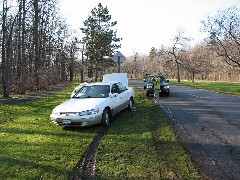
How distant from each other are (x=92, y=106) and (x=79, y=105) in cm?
52

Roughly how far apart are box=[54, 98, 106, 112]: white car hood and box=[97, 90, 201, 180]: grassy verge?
103 centimetres

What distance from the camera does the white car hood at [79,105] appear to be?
959 centimetres

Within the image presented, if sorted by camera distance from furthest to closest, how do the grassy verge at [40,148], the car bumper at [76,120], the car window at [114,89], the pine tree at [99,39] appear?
the pine tree at [99,39] → the car window at [114,89] → the car bumper at [76,120] → the grassy verge at [40,148]

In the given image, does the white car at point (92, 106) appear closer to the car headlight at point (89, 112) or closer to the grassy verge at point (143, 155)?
the car headlight at point (89, 112)

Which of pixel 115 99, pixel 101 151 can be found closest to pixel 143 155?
pixel 101 151

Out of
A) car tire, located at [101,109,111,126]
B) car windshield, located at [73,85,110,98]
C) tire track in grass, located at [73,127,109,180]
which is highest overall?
car windshield, located at [73,85,110,98]

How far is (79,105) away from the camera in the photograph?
993 centimetres

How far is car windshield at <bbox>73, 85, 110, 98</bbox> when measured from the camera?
11.1 m

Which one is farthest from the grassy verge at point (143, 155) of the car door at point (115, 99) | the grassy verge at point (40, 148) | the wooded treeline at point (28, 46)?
the wooded treeline at point (28, 46)

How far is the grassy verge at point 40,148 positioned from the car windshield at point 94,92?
61.1 inches

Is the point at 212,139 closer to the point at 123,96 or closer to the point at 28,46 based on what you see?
the point at 123,96

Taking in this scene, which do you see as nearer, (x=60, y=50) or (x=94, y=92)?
(x=94, y=92)

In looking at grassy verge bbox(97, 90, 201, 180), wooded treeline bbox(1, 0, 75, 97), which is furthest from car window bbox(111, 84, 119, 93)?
wooded treeline bbox(1, 0, 75, 97)

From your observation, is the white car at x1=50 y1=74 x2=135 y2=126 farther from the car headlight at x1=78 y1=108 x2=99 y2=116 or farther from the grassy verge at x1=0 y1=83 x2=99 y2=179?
the grassy verge at x1=0 y1=83 x2=99 y2=179
